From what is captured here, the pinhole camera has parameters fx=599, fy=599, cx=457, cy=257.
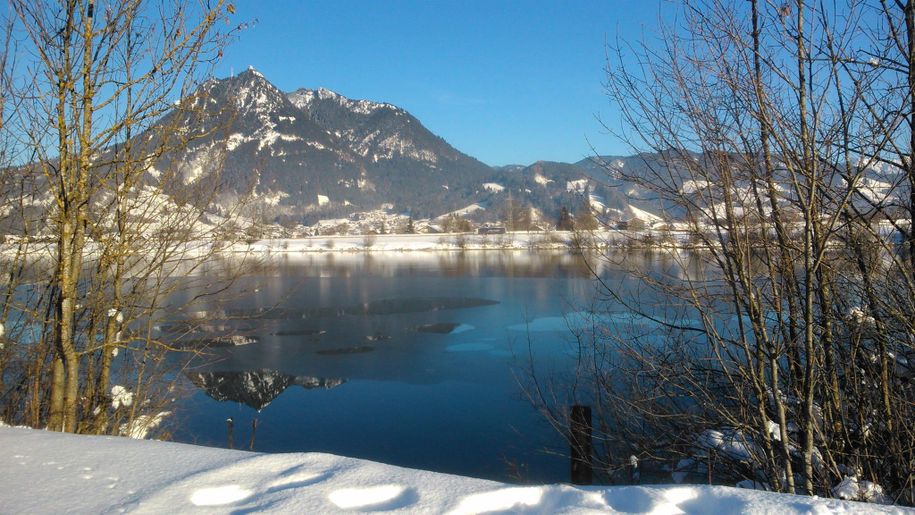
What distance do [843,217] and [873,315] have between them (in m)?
0.77

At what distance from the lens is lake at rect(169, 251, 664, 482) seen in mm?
8758

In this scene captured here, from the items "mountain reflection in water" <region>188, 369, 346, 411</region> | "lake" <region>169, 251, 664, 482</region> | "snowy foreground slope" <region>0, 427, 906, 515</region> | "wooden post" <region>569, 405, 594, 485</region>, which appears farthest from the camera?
"mountain reflection in water" <region>188, 369, 346, 411</region>

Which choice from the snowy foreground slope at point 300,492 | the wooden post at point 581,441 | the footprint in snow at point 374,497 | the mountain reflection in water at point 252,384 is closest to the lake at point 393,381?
the mountain reflection in water at point 252,384

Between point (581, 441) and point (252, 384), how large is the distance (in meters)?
8.01

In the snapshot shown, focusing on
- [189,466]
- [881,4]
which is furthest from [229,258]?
[881,4]

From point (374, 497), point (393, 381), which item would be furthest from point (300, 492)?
point (393, 381)

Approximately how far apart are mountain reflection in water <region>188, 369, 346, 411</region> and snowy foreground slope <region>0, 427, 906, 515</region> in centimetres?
858

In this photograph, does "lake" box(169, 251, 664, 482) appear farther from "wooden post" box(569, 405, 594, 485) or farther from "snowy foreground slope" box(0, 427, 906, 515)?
"snowy foreground slope" box(0, 427, 906, 515)

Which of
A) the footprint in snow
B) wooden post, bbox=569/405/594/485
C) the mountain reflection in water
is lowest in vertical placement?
the mountain reflection in water

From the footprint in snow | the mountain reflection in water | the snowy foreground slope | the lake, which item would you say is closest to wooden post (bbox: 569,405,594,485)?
the lake

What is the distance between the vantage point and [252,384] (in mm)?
12164

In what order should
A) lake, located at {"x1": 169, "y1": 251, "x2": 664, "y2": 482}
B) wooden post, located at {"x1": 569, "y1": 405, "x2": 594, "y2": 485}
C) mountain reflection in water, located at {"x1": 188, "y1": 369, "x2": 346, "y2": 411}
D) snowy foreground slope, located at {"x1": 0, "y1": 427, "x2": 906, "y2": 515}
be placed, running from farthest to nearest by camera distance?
mountain reflection in water, located at {"x1": 188, "y1": 369, "x2": 346, "y2": 411}
lake, located at {"x1": 169, "y1": 251, "x2": 664, "y2": 482}
wooden post, located at {"x1": 569, "y1": 405, "x2": 594, "y2": 485}
snowy foreground slope, located at {"x1": 0, "y1": 427, "x2": 906, "y2": 515}

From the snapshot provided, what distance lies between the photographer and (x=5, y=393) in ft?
22.2

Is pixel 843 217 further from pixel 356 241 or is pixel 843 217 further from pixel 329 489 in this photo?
pixel 356 241
